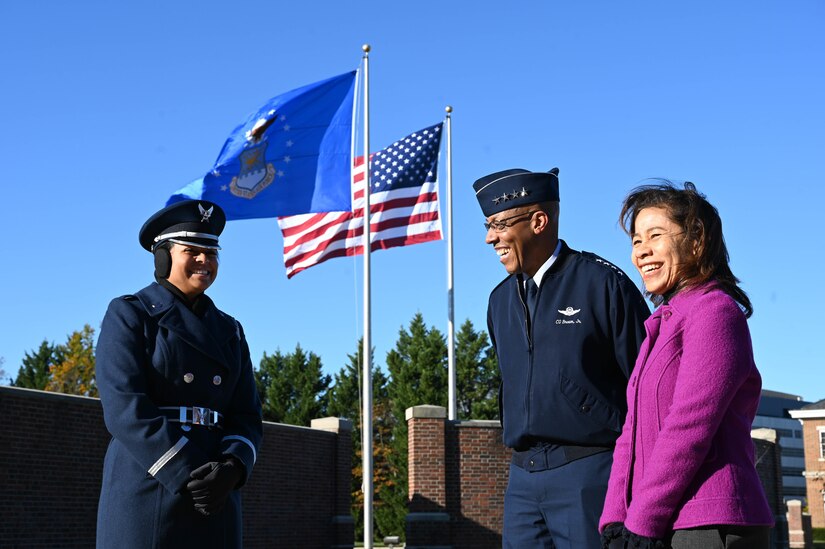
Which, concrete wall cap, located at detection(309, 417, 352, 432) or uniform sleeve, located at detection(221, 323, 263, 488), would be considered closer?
uniform sleeve, located at detection(221, 323, 263, 488)

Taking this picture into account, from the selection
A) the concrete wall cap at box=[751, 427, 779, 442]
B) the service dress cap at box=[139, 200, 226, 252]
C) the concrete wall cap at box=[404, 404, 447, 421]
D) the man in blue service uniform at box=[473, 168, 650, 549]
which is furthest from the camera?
the concrete wall cap at box=[751, 427, 779, 442]

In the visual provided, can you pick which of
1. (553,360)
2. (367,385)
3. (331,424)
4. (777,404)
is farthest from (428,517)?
(777,404)

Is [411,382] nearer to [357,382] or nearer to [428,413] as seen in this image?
[357,382]

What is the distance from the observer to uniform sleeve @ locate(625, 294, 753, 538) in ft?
9.90

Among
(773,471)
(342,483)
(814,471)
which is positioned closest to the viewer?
(342,483)

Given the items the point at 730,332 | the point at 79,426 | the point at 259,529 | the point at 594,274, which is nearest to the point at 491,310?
the point at 594,274

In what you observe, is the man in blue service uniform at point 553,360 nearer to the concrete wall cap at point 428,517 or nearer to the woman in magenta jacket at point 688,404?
the woman in magenta jacket at point 688,404

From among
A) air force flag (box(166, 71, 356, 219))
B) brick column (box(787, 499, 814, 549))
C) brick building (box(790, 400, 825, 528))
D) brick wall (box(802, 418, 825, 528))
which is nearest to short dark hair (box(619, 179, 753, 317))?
air force flag (box(166, 71, 356, 219))

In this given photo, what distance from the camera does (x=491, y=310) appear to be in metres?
4.76

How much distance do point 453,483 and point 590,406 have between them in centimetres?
1899

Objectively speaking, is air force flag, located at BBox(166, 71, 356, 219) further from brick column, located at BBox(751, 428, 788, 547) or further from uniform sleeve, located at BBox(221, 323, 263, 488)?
brick column, located at BBox(751, 428, 788, 547)

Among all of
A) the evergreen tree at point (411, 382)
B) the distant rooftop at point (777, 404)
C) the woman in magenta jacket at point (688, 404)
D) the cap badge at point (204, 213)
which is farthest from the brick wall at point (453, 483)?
the distant rooftop at point (777, 404)

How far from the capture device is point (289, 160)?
1797 cm

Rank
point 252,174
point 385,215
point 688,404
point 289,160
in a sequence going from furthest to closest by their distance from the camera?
point 385,215 → point 289,160 → point 252,174 → point 688,404
